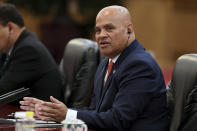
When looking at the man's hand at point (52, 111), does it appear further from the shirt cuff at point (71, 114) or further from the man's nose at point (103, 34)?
the man's nose at point (103, 34)

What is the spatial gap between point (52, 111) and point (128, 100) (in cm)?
37

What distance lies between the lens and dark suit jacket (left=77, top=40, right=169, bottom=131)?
1914 mm

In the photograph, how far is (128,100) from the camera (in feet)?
6.29

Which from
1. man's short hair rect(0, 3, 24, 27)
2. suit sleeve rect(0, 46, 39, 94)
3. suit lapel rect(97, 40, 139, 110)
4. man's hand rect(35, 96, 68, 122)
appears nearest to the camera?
man's hand rect(35, 96, 68, 122)

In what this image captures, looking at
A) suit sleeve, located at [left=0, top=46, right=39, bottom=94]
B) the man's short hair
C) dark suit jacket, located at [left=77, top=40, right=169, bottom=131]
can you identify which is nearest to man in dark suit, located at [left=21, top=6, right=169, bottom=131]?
dark suit jacket, located at [left=77, top=40, right=169, bottom=131]

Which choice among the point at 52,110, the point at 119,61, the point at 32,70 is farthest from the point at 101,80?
the point at 32,70

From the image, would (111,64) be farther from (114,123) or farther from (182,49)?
(182,49)

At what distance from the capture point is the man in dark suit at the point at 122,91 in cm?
191

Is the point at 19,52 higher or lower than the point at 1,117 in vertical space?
Answer: higher

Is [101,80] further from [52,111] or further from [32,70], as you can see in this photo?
[32,70]

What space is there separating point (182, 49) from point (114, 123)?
22.0ft

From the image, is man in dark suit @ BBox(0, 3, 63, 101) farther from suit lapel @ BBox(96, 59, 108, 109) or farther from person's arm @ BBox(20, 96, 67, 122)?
person's arm @ BBox(20, 96, 67, 122)

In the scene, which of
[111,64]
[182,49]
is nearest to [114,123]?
[111,64]

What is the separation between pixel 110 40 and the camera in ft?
6.93
